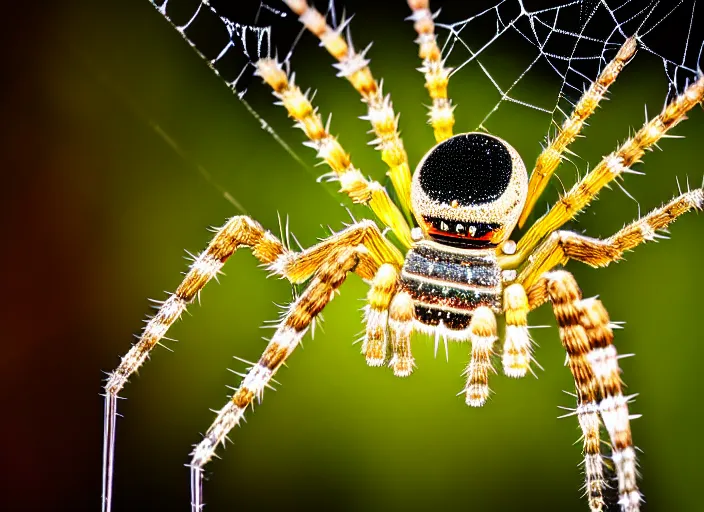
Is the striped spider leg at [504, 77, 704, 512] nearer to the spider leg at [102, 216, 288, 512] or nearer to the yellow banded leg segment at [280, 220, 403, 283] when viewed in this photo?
the yellow banded leg segment at [280, 220, 403, 283]

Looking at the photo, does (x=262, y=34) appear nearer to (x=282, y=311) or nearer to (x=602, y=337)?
(x=282, y=311)

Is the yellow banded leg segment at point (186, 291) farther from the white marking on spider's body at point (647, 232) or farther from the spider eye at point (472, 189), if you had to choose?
the white marking on spider's body at point (647, 232)

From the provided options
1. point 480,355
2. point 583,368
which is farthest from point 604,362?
point 480,355

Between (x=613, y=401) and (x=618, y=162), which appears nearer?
(x=613, y=401)

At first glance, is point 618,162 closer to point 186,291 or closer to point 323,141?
point 323,141

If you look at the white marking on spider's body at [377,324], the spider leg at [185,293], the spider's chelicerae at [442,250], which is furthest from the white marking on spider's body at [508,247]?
the spider leg at [185,293]
